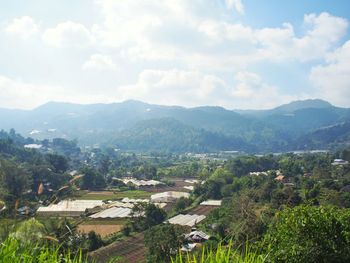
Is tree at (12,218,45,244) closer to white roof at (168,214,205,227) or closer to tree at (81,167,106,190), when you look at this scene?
white roof at (168,214,205,227)

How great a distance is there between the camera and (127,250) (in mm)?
23812

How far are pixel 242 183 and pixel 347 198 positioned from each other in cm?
1642

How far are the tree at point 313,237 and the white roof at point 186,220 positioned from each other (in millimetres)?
21304

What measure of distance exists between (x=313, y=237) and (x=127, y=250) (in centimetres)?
1695

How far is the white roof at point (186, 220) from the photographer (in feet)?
99.6

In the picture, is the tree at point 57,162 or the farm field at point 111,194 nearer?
the farm field at point 111,194

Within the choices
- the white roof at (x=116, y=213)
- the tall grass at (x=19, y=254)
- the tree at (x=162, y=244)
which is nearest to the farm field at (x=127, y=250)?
the tree at (x=162, y=244)

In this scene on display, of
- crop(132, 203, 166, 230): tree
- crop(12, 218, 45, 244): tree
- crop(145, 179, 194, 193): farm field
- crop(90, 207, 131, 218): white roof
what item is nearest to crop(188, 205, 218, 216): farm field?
crop(90, 207, 131, 218): white roof

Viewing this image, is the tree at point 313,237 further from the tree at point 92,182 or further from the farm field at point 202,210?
the tree at point 92,182

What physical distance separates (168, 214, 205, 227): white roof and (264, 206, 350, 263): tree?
69.9 feet

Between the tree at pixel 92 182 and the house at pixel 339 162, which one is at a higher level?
the house at pixel 339 162

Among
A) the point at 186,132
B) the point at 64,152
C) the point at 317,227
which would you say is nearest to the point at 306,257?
the point at 317,227

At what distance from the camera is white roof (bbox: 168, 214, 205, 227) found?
1195 inches

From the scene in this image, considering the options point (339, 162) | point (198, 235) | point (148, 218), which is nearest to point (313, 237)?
point (198, 235)
